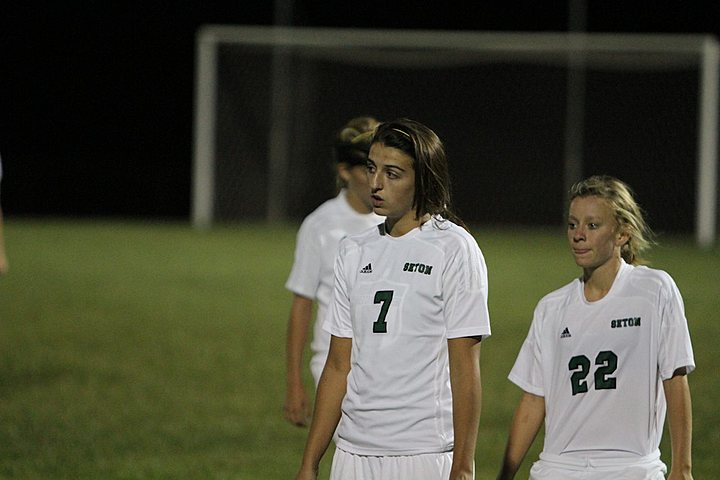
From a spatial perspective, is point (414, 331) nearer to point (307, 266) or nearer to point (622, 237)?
point (622, 237)

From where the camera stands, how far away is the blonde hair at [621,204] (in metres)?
4.18

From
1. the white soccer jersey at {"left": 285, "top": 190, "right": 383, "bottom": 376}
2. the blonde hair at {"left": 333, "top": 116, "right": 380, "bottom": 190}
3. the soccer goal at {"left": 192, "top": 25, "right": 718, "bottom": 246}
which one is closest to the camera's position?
the blonde hair at {"left": 333, "top": 116, "right": 380, "bottom": 190}

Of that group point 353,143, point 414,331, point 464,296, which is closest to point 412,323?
point 414,331

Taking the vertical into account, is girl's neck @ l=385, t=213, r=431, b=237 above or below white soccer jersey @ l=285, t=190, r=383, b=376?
above

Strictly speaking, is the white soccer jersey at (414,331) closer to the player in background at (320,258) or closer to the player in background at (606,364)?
the player in background at (606,364)

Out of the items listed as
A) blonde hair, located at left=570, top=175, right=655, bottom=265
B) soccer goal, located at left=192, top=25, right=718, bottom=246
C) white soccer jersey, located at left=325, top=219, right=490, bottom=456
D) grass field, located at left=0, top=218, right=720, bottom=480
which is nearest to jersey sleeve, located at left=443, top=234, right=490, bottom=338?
white soccer jersey, located at left=325, top=219, right=490, bottom=456

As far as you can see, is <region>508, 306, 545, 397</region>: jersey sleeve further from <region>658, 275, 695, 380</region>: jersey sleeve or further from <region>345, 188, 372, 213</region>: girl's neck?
<region>345, 188, 372, 213</region>: girl's neck

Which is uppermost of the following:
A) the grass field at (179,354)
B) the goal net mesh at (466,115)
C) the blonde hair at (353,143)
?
the blonde hair at (353,143)

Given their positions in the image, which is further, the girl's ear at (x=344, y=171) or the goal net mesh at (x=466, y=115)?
the goal net mesh at (x=466, y=115)

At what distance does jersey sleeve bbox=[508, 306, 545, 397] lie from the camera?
13.9 ft

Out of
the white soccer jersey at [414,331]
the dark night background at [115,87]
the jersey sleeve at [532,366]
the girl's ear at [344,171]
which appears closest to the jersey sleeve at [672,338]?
the jersey sleeve at [532,366]

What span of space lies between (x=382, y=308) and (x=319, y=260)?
5.63ft

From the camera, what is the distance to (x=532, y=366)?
13.9 feet

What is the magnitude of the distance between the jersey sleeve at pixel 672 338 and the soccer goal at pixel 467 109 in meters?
19.3
